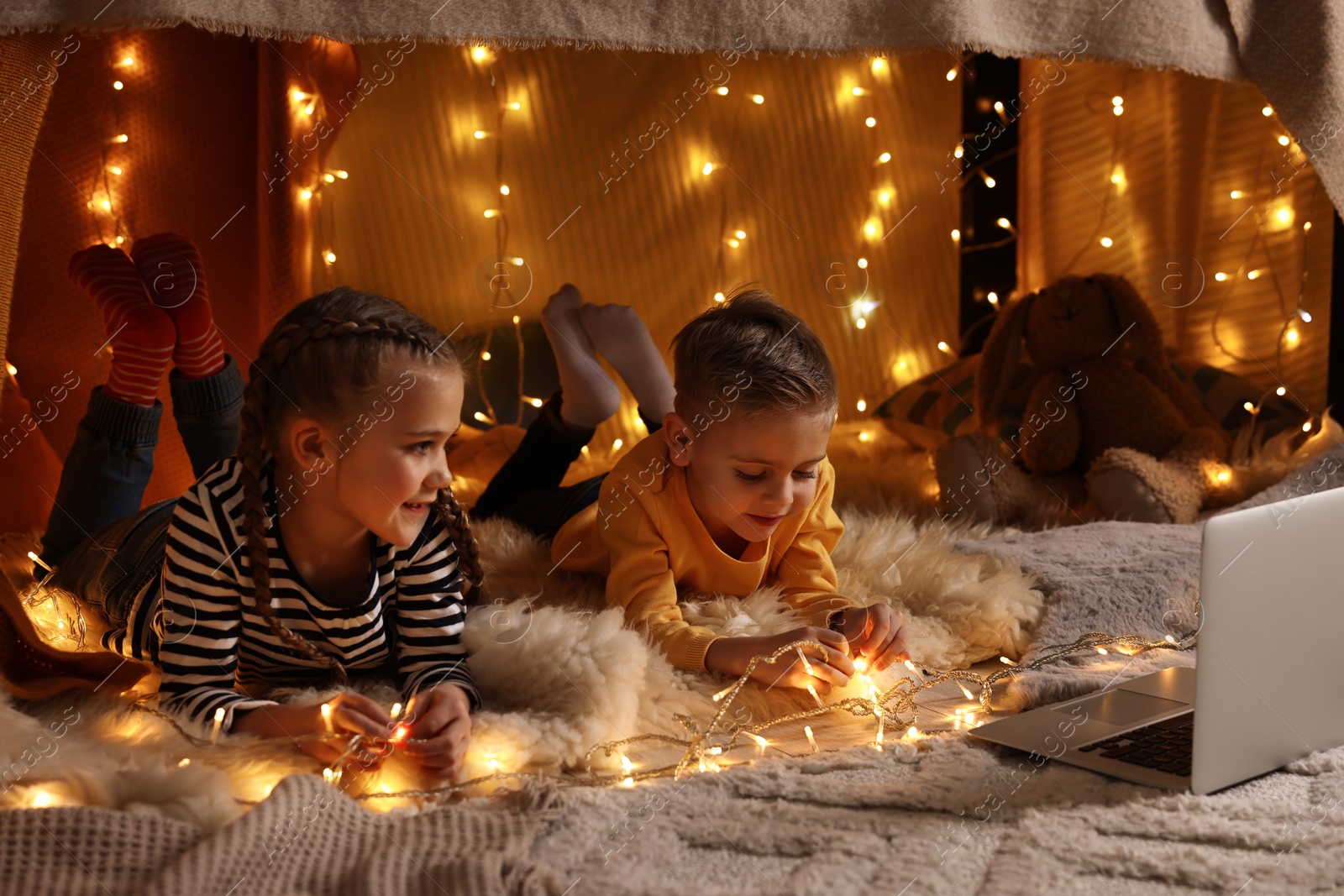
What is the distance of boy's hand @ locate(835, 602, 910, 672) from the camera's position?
44.5 inches

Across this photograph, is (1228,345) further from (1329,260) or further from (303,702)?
(303,702)

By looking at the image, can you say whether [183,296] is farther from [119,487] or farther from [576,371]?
[576,371]

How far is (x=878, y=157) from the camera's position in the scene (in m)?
2.23

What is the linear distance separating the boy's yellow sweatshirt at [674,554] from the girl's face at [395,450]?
303 millimetres

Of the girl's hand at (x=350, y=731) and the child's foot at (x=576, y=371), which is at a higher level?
the child's foot at (x=576, y=371)

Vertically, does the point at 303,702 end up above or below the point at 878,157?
below

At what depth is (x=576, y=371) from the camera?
1541 millimetres

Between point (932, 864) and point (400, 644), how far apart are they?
56 centimetres

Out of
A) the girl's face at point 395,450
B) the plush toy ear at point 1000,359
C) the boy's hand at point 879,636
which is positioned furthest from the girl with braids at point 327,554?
the plush toy ear at point 1000,359

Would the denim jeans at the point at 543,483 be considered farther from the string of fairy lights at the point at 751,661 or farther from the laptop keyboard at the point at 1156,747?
the laptop keyboard at the point at 1156,747

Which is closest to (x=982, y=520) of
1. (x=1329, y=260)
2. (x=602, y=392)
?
(x=602, y=392)

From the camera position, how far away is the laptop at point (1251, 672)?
2.69 ft

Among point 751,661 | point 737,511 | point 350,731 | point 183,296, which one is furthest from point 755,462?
point 183,296

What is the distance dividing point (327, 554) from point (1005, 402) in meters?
1.28
